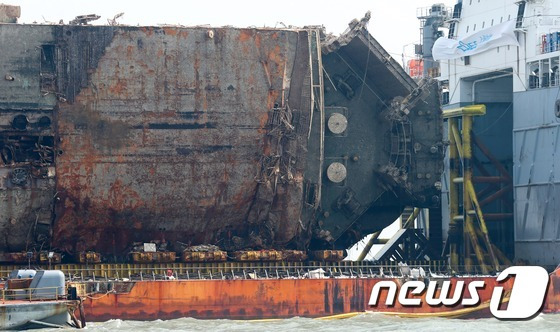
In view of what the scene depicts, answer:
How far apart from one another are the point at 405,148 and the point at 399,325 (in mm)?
15342

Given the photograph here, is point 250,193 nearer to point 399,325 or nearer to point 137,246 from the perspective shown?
point 137,246

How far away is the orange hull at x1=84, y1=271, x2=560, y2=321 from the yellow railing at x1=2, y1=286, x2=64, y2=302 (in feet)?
14.5

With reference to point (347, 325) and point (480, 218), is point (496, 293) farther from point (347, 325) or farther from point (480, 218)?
point (480, 218)

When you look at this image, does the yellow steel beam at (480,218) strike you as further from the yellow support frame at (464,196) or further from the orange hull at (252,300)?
the orange hull at (252,300)

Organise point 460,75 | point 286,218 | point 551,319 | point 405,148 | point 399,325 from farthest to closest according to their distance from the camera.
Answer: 1. point 460,75
2. point 405,148
3. point 286,218
4. point 551,319
5. point 399,325

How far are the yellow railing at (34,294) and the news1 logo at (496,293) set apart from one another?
12.6 m

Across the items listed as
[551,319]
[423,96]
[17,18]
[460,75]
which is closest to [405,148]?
[423,96]

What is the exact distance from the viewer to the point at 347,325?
59750mm

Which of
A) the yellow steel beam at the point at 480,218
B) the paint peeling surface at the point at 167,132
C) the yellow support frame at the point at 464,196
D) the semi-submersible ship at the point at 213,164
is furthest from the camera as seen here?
the yellow support frame at the point at 464,196

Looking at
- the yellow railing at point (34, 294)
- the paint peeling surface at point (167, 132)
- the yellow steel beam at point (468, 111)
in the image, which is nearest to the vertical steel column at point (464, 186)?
the yellow steel beam at point (468, 111)

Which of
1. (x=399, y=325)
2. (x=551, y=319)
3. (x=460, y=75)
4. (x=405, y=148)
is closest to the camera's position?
(x=399, y=325)

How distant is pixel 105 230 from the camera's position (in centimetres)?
6594

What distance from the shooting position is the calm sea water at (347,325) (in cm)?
5725

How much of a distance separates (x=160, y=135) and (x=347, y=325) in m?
12.0
